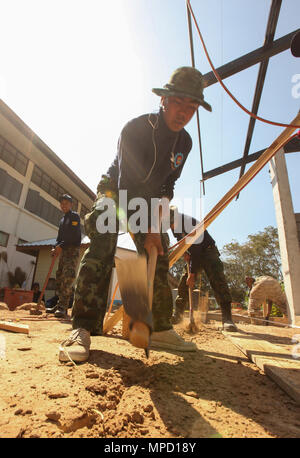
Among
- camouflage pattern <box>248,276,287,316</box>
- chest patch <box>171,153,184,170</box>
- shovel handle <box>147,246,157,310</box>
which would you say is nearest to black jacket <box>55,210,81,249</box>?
chest patch <box>171,153,184,170</box>

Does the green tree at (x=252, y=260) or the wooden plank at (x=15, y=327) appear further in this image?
the green tree at (x=252, y=260)

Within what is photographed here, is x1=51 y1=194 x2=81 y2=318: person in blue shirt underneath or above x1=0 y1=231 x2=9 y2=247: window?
underneath

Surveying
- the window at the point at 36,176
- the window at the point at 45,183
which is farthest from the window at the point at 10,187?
the window at the point at 45,183

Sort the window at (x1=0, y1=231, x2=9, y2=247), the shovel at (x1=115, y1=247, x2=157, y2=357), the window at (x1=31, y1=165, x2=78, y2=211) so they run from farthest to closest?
1. the window at (x1=31, y1=165, x2=78, y2=211)
2. the window at (x1=0, y1=231, x2=9, y2=247)
3. the shovel at (x1=115, y1=247, x2=157, y2=357)

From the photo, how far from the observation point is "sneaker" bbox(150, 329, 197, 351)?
168 cm

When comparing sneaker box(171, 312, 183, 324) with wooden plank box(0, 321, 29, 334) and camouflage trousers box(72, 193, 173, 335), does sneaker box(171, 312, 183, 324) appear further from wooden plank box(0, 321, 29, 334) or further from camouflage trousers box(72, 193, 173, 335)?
camouflage trousers box(72, 193, 173, 335)

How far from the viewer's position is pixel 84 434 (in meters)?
0.63

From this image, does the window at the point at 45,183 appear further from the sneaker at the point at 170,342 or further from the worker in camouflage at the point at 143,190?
the sneaker at the point at 170,342

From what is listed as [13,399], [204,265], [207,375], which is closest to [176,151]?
[207,375]

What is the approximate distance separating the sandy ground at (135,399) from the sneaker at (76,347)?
0.12ft

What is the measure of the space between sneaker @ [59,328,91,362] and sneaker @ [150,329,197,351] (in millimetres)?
542

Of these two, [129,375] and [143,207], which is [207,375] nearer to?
[129,375]

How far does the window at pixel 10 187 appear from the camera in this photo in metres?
9.67

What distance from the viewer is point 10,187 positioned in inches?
398
